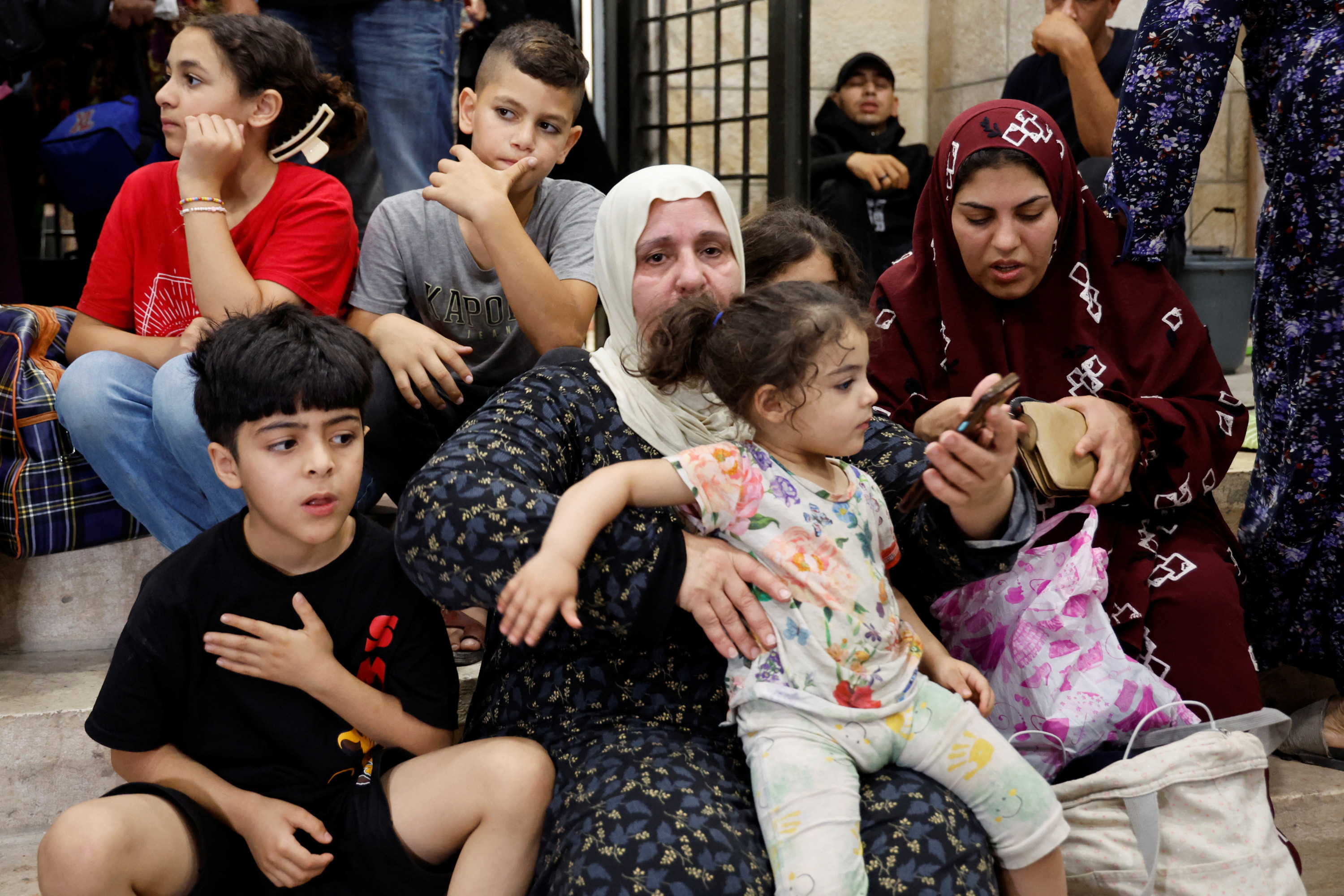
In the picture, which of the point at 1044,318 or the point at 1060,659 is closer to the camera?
the point at 1060,659

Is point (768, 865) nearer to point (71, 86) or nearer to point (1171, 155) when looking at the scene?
point (1171, 155)

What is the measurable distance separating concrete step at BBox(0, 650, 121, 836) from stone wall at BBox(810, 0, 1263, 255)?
15.3ft

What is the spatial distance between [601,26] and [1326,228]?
12.5 ft

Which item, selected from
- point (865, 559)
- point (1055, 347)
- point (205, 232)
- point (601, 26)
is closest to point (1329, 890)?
point (1055, 347)

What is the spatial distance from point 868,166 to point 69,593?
3.58 m

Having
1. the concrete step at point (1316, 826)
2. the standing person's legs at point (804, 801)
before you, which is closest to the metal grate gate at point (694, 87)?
the concrete step at point (1316, 826)

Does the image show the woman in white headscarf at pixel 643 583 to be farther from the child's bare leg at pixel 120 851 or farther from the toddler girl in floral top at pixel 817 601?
the child's bare leg at pixel 120 851

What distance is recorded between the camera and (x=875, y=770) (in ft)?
5.16

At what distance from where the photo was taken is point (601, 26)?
17.3ft

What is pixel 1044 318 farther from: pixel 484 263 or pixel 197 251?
pixel 197 251

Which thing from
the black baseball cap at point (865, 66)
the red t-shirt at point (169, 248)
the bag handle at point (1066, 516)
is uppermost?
the black baseball cap at point (865, 66)

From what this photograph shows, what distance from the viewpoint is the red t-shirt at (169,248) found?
2.44 meters

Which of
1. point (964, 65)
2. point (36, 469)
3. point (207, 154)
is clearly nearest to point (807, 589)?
point (207, 154)

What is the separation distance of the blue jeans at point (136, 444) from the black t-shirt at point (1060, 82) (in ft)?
9.17
